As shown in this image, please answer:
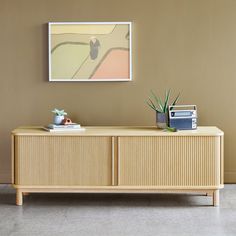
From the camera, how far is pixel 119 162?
409 centimetres

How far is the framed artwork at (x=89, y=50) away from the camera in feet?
15.5

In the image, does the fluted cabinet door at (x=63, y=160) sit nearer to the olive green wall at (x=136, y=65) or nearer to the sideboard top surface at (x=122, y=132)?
the sideboard top surface at (x=122, y=132)

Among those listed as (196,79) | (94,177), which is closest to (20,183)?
(94,177)

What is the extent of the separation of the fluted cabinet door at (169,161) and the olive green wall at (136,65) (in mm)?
749

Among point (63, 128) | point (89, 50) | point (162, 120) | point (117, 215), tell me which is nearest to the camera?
point (117, 215)

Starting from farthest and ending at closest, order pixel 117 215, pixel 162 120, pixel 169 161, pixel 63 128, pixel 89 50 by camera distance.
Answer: pixel 89 50 → pixel 162 120 → pixel 63 128 → pixel 169 161 → pixel 117 215

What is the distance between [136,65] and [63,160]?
1162 millimetres

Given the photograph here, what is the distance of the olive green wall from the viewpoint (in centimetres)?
475

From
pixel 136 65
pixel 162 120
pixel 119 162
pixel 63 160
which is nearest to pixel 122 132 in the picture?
pixel 119 162

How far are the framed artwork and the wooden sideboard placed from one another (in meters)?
0.80

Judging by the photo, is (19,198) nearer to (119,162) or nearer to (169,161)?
(119,162)

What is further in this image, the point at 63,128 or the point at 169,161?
the point at 63,128

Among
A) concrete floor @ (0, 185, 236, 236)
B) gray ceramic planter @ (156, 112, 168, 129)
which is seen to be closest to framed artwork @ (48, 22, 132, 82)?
gray ceramic planter @ (156, 112, 168, 129)

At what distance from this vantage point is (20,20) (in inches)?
→ 188
